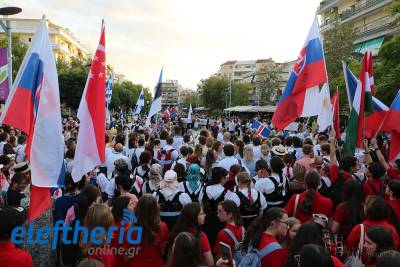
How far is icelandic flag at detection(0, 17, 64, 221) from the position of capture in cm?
421

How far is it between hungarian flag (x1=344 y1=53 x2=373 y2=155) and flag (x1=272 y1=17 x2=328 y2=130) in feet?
2.19

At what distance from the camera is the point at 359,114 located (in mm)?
6816

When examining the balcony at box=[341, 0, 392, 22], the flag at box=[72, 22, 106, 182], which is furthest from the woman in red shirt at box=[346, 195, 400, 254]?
the balcony at box=[341, 0, 392, 22]

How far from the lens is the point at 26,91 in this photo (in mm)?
4598

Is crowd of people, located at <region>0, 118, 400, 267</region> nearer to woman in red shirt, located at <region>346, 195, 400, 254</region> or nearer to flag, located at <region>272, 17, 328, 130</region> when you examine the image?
woman in red shirt, located at <region>346, 195, 400, 254</region>

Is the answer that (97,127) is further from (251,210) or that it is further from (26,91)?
(251,210)

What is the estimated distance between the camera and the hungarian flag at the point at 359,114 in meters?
6.63

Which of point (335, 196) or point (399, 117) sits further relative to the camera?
point (399, 117)

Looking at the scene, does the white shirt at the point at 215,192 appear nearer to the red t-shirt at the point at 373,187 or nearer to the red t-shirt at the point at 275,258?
the red t-shirt at the point at 275,258

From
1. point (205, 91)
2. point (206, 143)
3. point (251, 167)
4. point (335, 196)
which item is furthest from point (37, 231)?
point (205, 91)

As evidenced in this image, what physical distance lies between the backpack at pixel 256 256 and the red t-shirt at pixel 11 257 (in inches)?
68.0

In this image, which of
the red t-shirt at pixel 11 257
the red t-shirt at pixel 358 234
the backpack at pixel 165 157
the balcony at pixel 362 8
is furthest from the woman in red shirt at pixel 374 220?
the balcony at pixel 362 8

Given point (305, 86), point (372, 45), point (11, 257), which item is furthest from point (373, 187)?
point (372, 45)

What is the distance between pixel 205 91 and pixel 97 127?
62931 millimetres
